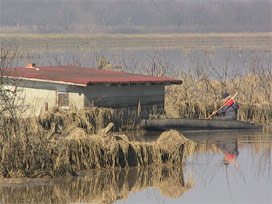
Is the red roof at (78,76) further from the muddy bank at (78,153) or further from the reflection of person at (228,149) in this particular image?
the muddy bank at (78,153)

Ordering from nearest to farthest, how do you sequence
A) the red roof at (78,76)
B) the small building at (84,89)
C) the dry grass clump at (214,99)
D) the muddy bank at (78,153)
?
1. the muddy bank at (78,153)
2. the small building at (84,89)
3. the red roof at (78,76)
4. the dry grass clump at (214,99)

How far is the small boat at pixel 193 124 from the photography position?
108 feet

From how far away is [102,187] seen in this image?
21.9m

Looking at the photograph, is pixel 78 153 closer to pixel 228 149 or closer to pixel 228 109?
pixel 228 149

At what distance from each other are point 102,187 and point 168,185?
6.33 feet

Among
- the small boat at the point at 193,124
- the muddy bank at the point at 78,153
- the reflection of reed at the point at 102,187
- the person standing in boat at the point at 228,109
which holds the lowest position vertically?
the reflection of reed at the point at 102,187

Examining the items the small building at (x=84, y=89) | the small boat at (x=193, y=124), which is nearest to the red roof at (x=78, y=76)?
the small building at (x=84, y=89)

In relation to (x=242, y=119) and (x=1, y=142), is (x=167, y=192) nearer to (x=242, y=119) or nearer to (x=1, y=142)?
(x=1, y=142)

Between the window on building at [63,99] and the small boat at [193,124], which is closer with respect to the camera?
the small boat at [193,124]

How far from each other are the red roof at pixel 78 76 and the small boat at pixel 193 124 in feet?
7.29

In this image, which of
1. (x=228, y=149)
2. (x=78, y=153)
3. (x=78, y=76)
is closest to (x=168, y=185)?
(x=78, y=153)

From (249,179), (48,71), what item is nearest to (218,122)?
(48,71)

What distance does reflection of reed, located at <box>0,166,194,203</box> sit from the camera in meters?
20.4

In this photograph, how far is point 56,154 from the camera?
73.5ft
